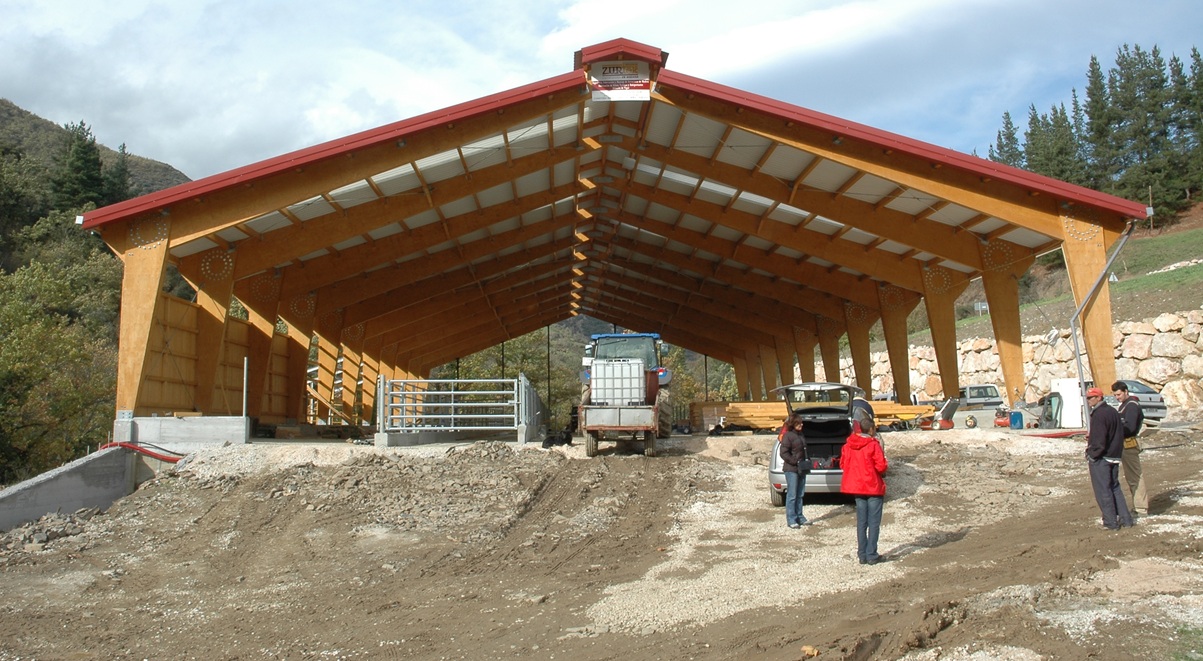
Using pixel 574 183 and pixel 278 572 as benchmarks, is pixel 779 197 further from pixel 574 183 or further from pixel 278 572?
pixel 278 572

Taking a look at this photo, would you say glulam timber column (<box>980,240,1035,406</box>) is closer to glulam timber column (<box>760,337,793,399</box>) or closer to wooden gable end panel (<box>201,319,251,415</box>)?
wooden gable end panel (<box>201,319,251,415</box>)

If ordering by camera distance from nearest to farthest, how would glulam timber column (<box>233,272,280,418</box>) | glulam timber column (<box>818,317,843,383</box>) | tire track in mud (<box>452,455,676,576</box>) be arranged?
1. tire track in mud (<box>452,455,676,576</box>)
2. glulam timber column (<box>233,272,280,418</box>)
3. glulam timber column (<box>818,317,843,383</box>)

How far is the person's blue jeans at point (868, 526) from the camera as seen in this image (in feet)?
29.6

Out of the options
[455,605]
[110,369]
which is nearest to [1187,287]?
[455,605]

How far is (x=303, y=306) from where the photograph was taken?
1114 inches

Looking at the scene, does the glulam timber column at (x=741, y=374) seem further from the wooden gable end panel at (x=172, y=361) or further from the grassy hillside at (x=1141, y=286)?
the wooden gable end panel at (x=172, y=361)

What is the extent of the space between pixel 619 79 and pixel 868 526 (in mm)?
12173

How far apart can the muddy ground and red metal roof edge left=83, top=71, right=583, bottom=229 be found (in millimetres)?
5372

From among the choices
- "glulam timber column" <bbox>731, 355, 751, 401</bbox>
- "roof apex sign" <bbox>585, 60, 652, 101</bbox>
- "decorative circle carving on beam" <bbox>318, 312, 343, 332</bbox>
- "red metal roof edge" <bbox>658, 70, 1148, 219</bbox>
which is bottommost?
"glulam timber column" <bbox>731, 355, 751, 401</bbox>

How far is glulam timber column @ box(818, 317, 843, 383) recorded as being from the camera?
122 ft

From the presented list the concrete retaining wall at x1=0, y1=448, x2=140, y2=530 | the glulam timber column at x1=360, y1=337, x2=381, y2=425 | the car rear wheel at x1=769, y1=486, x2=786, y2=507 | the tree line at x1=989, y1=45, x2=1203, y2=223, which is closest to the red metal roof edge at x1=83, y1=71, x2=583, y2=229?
the concrete retaining wall at x1=0, y1=448, x2=140, y2=530

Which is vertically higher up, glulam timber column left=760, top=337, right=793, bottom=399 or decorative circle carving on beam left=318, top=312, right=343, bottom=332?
decorative circle carving on beam left=318, top=312, right=343, bottom=332

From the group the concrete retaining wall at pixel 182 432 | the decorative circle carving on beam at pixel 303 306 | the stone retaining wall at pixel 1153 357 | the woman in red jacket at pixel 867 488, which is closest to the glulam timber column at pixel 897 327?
the stone retaining wall at pixel 1153 357

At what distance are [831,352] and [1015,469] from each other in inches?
889
